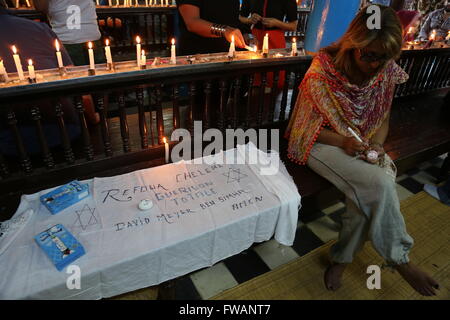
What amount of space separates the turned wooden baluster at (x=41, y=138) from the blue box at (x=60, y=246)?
74 cm

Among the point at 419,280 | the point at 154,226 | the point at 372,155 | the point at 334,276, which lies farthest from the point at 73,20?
the point at 419,280

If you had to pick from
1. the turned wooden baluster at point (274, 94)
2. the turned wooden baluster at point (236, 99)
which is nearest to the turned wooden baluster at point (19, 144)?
the turned wooden baluster at point (236, 99)

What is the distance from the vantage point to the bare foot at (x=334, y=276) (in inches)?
81.2

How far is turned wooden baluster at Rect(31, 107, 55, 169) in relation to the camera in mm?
1795

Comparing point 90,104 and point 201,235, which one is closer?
point 201,235

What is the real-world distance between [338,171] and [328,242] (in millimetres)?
762

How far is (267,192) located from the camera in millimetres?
1834

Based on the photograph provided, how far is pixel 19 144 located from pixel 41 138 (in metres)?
0.12

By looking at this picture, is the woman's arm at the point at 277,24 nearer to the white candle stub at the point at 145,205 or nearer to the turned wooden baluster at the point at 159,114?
the turned wooden baluster at the point at 159,114

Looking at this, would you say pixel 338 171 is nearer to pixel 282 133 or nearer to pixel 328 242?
pixel 328 242

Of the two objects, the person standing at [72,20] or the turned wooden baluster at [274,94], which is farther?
the person standing at [72,20]

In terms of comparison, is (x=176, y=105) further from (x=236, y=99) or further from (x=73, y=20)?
(x=73, y=20)

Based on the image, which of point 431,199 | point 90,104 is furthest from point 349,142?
point 90,104
